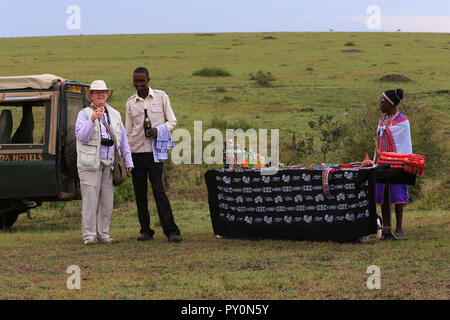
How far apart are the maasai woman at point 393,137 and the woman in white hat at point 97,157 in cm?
296

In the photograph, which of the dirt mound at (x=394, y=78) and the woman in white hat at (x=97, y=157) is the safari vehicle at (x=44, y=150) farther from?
the dirt mound at (x=394, y=78)

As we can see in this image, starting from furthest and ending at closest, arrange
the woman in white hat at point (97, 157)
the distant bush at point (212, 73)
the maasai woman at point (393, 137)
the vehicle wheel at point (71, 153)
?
the distant bush at point (212, 73)
the vehicle wheel at point (71, 153)
the maasai woman at point (393, 137)
the woman in white hat at point (97, 157)

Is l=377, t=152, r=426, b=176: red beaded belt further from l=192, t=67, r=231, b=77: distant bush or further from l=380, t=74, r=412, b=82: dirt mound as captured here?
l=192, t=67, r=231, b=77: distant bush

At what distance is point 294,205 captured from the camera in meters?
8.27

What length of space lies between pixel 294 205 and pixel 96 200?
2.29m

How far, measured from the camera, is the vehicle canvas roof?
10016mm

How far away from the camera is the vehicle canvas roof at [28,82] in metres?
10.0

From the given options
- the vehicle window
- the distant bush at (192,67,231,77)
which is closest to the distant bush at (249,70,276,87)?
the distant bush at (192,67,231,77)

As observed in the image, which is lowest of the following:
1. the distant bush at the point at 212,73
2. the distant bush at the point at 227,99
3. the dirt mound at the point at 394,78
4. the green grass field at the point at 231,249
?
the green grass field at the point at 231,249

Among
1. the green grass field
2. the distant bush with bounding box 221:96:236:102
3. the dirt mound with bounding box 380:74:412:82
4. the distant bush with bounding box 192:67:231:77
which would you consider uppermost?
the distant bush with bounding box 192:67:231:77

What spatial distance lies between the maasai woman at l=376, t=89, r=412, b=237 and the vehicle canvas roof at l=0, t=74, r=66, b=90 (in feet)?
14.9

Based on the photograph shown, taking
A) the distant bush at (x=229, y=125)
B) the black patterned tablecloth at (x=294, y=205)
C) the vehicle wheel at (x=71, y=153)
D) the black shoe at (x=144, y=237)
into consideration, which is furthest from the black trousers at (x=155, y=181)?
the distant bush at (x=229, y=125)
